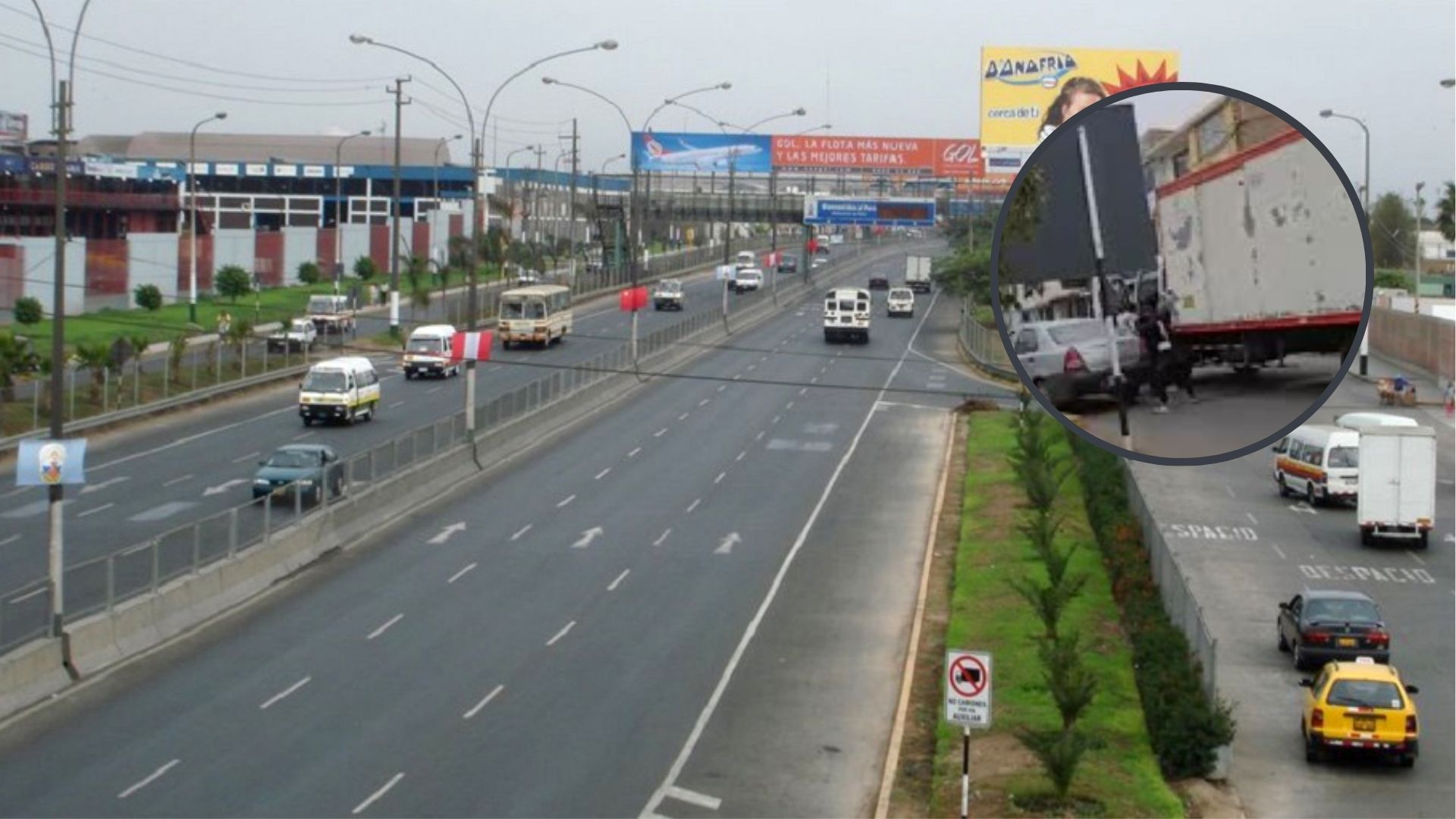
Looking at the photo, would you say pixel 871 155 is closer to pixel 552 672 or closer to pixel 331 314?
pixel 331 314

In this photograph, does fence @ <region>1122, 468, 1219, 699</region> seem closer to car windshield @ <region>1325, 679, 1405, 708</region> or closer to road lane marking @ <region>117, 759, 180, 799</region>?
car windshield @ <region>1325, 679, 1405, 708</region>

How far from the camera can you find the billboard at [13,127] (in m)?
126

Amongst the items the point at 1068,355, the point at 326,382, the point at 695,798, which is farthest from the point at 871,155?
the point at 1068,355

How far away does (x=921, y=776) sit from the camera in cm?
2305

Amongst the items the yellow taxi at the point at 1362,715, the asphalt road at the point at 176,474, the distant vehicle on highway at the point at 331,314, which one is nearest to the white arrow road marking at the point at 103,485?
the asphalt road at the point at 176,474

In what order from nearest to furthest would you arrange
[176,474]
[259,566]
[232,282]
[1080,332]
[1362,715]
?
[1080,332] < [1362,715] < [259,566] < [176,474] < [232,282]

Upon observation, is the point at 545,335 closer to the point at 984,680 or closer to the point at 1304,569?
the point at 1304,569

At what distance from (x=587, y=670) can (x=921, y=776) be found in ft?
21.5

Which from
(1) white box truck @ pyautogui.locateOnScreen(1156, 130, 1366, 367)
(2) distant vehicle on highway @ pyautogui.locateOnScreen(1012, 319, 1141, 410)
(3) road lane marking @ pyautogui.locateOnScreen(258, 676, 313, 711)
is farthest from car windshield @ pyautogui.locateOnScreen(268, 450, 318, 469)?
(1) white box truck @ pyautogui.locateOnScreen(1156, 130, 1366, 367)

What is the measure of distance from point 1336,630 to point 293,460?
2215 centimetres

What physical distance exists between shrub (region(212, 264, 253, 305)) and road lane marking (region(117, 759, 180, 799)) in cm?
6693

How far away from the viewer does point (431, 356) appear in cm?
6512

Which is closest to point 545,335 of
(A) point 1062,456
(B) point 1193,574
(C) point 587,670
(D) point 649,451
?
(D) point 649,451

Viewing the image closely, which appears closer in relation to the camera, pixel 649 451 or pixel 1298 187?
pixel 1298 187
